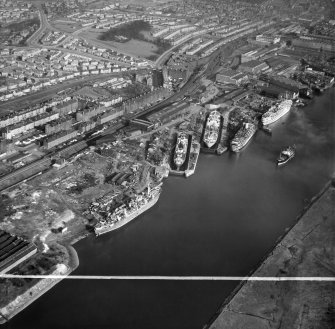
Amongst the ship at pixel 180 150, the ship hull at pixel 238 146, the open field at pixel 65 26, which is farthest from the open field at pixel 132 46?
the ship hull at pixel 238 146

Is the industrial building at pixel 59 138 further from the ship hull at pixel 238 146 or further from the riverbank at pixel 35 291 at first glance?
the riverbank at pixel 35 291

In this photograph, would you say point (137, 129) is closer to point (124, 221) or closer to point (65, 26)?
point (124, 221)

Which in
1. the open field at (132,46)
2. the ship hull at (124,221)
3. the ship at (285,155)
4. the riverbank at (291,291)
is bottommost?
the open field at (132,46)

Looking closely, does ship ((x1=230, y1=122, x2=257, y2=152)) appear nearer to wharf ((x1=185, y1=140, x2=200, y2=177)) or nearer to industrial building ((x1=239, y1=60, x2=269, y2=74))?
wharf ((x1=185, y1=140, x2=200, y2=177))

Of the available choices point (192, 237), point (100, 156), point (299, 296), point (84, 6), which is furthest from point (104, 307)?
point (84, 6)

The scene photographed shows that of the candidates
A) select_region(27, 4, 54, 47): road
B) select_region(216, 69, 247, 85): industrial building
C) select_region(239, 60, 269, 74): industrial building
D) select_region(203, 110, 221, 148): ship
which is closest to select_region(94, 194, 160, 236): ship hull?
select_region(203, 110, 221, 148): ship
